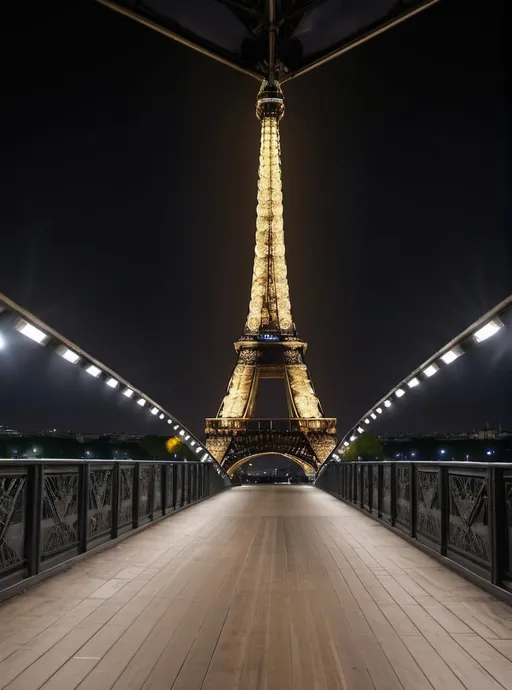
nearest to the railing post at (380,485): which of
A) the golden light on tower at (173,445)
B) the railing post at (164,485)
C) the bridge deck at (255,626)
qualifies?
the railing post at (164,485)

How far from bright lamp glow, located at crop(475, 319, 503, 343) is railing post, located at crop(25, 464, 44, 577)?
4700 millimetres

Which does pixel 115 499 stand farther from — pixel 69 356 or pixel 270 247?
pixel 270 247

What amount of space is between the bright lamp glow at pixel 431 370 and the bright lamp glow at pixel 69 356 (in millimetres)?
5142

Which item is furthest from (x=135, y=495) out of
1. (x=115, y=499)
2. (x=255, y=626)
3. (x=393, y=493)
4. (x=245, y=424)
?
(x=245, y=424)

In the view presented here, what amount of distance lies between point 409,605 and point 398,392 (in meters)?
8.84

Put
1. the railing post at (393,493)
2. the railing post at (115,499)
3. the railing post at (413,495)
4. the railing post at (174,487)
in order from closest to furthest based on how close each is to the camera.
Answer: the railing post at (115,499)
the railing post at (413,495)
the railing post at (393,493)
the railing post at (174,487)

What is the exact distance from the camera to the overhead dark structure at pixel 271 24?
44.0 m

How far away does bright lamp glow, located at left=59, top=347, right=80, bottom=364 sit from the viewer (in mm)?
9016

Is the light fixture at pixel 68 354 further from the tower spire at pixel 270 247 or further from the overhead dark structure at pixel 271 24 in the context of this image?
the tower spire at pixel 270 247

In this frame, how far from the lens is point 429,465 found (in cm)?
783

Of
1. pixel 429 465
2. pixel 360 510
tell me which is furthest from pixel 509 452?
pixel 429 465

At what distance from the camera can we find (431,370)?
1064cm

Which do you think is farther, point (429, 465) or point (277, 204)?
point (277, 204)

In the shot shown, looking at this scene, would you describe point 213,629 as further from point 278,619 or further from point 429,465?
point 429,465
